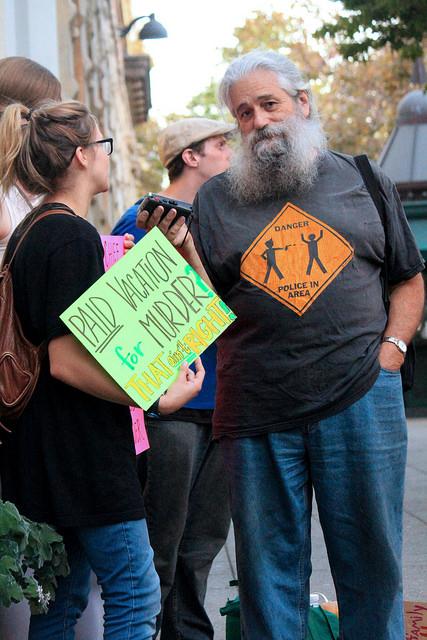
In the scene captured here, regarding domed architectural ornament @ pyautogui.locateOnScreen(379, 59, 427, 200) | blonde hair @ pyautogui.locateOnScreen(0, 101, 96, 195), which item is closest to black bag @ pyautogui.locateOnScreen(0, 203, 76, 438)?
blonde hair @ pyautogui.locateOnScreen(0, 101, 96, 195)

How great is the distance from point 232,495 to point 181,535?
2.45 ft

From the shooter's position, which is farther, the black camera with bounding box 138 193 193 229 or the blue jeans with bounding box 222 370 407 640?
the blue jeans with bounding box 222 370 407 640

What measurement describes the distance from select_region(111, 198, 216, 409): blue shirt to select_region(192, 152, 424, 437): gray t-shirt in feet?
2.37

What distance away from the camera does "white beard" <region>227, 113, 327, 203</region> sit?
11.7 feet

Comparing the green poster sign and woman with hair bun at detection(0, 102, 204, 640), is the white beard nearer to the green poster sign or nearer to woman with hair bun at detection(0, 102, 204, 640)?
the green poster sign

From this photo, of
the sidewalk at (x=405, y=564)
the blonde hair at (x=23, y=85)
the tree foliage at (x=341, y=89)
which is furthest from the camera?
the tree foliage at (x=341, y=89)

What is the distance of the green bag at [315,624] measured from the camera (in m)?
3.82

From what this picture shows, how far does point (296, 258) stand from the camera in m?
3.50

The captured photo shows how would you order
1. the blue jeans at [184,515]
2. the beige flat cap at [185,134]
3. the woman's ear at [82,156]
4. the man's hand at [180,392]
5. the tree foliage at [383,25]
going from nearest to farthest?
the man's hand at [180,392] < the woman's ear at [82,156] < the blue jeans at [184,515] < the beige flat cap at [185,134] < the tree foliage at [383,25]

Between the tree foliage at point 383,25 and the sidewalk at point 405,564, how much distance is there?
4885 mm

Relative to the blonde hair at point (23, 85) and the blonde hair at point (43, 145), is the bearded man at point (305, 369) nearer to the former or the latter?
the blonde hair at point (43, 145)

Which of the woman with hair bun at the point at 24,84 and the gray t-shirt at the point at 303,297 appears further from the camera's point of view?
the woman with hair bun at the point at 24,84

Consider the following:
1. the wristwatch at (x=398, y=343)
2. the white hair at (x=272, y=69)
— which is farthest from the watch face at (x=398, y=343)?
the white hair at (x=272, y=69)

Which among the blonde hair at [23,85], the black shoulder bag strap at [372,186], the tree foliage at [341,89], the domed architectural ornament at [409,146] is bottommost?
the tree foliage at [341,89]
